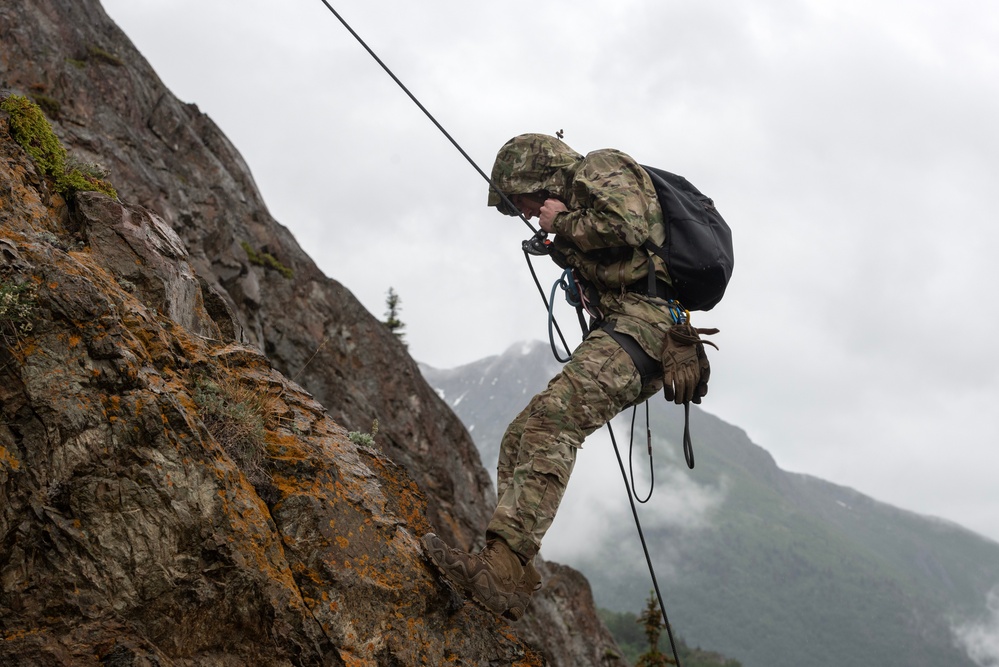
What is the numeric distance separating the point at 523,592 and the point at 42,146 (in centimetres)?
665

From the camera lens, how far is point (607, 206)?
6633 millimetres

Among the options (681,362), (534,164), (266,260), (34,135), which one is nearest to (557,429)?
(681,362)

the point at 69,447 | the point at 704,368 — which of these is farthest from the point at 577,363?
the point at 69,447

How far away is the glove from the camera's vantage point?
6648 mm

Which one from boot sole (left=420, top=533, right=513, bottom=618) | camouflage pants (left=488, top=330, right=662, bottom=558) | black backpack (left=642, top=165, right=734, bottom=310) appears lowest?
boot sole (left=420, top=533, right=513, bottom=618)

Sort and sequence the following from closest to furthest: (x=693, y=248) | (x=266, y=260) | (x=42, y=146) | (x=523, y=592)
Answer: (x=523, y=592) < (x=693, y=248) < (x=42, y=146) < (x=266, y=260)

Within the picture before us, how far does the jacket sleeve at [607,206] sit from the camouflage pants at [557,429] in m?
Result: 0.82

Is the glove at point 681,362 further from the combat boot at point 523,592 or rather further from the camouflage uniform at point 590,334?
the combat boot at point 523,592

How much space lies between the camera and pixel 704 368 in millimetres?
6934

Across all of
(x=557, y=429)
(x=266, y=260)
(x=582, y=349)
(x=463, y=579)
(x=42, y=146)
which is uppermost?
(x=266, y=260)

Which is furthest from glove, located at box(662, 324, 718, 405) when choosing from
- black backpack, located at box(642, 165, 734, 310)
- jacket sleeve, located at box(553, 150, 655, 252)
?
jacket sleeve, located at box(553, 150, 655, 252)

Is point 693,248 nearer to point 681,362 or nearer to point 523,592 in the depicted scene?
point 681,362

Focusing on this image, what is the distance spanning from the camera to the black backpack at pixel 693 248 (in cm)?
686

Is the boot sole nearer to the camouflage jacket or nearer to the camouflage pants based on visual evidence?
the camouflage pants
